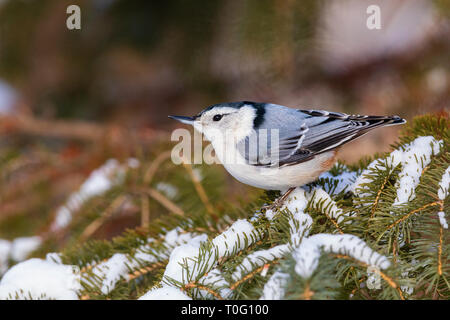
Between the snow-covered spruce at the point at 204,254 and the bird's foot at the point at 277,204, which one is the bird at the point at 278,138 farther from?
the snow-covered spruce at the point at 204,254

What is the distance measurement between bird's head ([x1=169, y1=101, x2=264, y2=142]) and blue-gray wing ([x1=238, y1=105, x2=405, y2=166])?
40 mm

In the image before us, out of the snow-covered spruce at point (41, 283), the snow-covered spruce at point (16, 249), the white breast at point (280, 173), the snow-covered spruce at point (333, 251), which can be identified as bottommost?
the snow-covered spruce at point (16, 249)

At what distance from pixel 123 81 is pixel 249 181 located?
6.55 feet

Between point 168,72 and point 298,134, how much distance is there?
1731 millimetres

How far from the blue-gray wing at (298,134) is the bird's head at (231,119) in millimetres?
40

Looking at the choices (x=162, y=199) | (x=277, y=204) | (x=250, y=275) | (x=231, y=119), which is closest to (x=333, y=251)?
(x=250, y=275)

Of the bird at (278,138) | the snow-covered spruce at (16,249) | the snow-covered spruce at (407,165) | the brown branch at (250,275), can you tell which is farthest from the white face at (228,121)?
the snow-covered spruce at (16,249)

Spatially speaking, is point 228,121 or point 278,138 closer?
point 278,138

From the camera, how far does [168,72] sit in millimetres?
2963

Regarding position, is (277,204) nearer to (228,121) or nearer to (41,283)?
(228,121)

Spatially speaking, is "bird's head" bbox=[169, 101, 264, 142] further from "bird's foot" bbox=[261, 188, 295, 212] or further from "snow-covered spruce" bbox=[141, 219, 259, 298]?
"snow-covered spruce" bbox=[141, 219, 259, 298]

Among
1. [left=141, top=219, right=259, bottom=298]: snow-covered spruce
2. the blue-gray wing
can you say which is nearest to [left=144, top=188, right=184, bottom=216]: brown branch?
the blue-gray wing

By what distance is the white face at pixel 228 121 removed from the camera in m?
1.53

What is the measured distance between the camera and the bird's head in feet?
4.98
